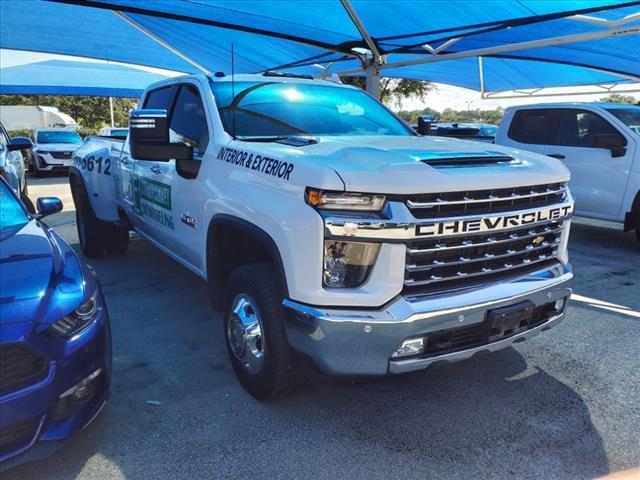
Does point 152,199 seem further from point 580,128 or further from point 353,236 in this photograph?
point 580,128

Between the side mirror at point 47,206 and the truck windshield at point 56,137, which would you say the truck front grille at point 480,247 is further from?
the truck windshield at point 56,137

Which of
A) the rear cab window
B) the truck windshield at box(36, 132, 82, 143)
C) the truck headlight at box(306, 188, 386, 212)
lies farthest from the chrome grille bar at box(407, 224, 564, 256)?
the truck windshield at box(36, 132, 82, 143)

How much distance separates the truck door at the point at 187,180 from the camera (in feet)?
11.4

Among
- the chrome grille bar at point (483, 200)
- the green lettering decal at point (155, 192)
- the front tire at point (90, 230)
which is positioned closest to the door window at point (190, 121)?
the green lettering decal at point (155, 192)

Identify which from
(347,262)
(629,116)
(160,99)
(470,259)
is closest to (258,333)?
(347,262)

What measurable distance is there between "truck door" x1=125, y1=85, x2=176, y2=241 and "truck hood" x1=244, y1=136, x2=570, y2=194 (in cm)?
148

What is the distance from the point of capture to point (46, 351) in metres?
2.11

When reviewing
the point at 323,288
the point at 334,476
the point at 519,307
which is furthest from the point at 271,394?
the point at 519,307

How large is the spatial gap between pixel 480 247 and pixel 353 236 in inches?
29.4

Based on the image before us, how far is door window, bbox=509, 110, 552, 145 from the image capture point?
7.72 metres

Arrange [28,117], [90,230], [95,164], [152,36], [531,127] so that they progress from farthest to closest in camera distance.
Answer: [28,117] → [152,36] → [531,127] → [90,230] → [95,164]

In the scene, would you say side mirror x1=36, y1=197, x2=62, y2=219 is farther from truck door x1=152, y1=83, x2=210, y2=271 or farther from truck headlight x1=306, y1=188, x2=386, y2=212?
truck headlight x1=306, y1=188, x2=386, y2=212

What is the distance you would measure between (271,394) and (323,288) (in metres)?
0.86

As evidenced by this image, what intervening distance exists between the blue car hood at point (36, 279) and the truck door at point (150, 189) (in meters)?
1.34
